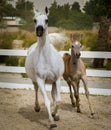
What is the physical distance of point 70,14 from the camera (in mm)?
7812

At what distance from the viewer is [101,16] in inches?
312

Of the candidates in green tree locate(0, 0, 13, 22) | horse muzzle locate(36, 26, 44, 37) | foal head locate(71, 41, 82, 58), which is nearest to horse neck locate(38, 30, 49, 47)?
horse muzzle locate(36, 26, 44, 37)

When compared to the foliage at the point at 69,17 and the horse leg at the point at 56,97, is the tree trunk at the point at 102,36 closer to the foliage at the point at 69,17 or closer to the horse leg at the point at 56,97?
the foliage at the point at 69,17

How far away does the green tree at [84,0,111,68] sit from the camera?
25.6 ft

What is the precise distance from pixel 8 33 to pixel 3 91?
1.92 metres

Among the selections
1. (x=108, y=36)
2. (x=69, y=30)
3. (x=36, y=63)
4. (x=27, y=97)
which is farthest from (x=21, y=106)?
(x=108, y=36)

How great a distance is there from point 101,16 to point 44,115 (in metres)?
3.88

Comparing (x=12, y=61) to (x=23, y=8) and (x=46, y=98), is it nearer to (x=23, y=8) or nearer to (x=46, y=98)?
(x=23, y=8)

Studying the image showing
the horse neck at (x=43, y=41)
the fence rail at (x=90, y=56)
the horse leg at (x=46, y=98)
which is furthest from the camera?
the fence rail at (x=90, y=56)

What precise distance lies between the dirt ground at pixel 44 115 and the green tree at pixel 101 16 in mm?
2057

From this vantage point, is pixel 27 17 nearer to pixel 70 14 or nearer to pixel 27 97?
pixel 70 14

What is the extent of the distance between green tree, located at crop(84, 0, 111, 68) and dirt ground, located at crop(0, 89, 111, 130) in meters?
2.06

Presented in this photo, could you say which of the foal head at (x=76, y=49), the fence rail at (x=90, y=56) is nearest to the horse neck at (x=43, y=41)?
the foal head at (x=76, y=49)

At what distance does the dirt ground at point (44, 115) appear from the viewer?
13.9 feet
